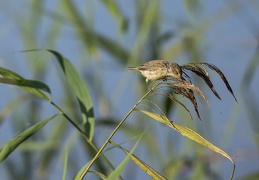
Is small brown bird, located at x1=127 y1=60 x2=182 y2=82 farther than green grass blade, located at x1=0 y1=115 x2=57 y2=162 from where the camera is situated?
No

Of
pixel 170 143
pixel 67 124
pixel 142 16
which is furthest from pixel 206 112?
pixel 67 124

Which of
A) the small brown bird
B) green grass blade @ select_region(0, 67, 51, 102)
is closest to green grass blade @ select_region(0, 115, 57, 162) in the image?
green grass blade @ select_region(0, 67, 51, 102)

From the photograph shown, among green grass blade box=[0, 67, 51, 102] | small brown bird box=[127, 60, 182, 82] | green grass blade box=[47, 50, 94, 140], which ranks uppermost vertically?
small brown bird box=[127, 60, 182, 82]

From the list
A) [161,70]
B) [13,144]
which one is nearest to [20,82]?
[13,144]

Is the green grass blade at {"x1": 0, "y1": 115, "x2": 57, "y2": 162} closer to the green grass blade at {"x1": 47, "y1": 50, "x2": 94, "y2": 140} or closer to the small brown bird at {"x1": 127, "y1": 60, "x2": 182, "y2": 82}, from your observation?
the green grass blade at {"x1": 47, "y1": 50, "x2": 94, "y2": 140}

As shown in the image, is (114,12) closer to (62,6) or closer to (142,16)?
(142,16)

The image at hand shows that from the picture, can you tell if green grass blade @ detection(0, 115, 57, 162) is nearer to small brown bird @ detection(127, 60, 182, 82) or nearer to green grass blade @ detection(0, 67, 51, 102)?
green grass blade @ detection(0, 67, 51, 102)

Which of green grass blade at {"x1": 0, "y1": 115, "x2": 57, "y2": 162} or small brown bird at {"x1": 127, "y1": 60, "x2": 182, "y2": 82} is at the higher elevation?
small brown bird at {"x1": 127, "y1": 60, "x2": 182, "y2": 82}

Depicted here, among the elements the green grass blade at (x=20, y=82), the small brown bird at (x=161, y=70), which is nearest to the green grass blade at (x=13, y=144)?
the green grass blade at (x=20, y=82)

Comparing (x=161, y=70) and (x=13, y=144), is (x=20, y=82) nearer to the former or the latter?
(x=13, y=144)

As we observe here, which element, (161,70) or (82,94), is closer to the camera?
A: (161,70)
